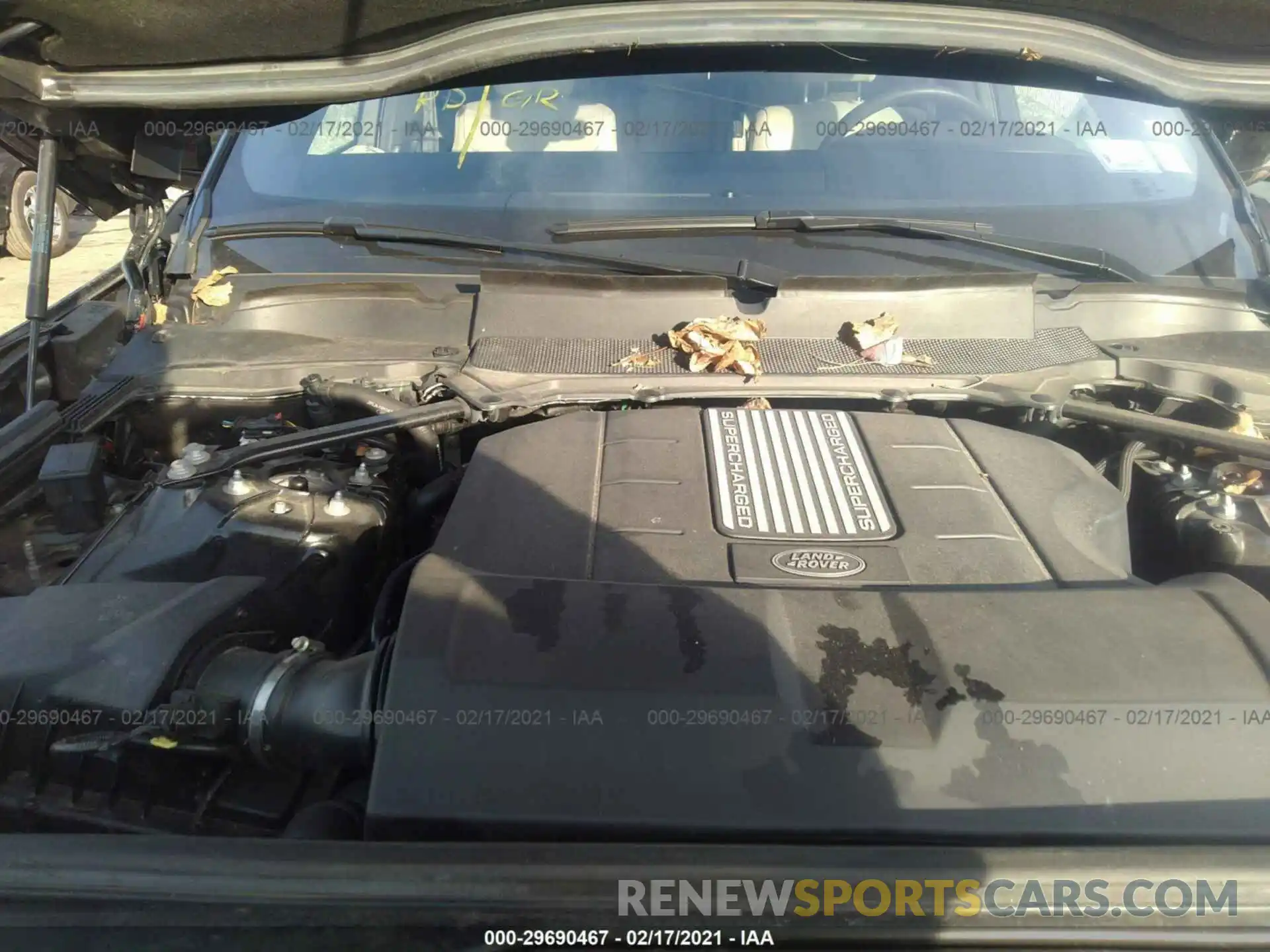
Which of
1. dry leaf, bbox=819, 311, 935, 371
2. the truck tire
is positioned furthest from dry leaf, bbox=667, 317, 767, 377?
the truck tire

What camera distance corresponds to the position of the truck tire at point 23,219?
7.57 meters

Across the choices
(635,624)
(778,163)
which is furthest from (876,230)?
(635,624)

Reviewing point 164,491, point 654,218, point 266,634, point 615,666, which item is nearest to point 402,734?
point 615,666

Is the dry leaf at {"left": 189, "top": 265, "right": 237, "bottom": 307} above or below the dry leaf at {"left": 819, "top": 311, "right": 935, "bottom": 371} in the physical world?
below

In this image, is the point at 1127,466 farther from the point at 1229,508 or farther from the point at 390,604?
the point at 390,604

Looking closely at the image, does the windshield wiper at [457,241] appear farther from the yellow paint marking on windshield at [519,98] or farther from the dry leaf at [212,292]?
the yellow paint marking on windshield at [519,98]

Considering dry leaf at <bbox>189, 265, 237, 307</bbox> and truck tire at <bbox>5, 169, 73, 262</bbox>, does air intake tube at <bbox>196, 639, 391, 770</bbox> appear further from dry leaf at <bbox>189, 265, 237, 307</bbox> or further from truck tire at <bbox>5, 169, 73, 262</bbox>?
truck tire at <bbox>5, 169, 73, 262</bbox>

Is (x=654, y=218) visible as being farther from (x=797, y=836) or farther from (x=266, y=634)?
(x=797, y=836)

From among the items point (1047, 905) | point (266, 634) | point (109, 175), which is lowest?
point (266, 634)

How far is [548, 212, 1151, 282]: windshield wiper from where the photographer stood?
6.65 ft

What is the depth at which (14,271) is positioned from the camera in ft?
25.1

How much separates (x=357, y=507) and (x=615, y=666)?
2.35 feet

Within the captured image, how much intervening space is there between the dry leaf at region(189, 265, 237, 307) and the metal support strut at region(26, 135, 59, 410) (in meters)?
0.28

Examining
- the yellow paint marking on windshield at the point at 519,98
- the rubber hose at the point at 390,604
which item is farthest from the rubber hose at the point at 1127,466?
the yellow paint marking on windshield at the point at 519,98
